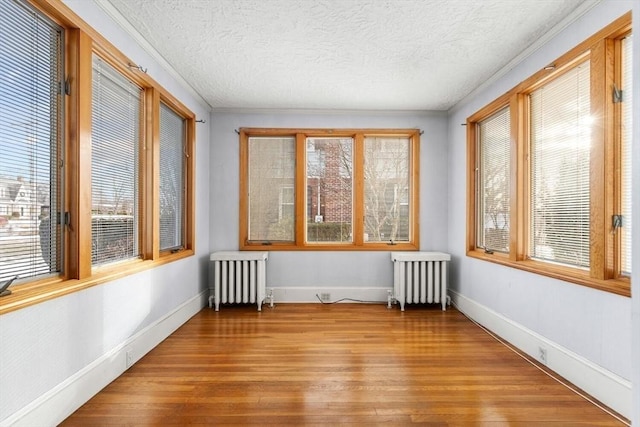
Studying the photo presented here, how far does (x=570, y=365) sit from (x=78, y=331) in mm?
3385

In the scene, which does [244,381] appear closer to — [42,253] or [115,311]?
[115,311]

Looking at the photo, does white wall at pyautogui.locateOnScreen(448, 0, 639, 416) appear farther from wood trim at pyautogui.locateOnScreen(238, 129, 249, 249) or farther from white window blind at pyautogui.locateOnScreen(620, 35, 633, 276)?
wood trim at pyautogui.locateOnScreen(238, 129, 249, 249)

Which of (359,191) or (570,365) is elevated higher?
(359,191)

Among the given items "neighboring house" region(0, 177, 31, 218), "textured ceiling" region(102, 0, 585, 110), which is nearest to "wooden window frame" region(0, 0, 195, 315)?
"neighboring house" region(0, 177, 31, 218)

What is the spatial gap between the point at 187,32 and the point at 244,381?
2.76 meters

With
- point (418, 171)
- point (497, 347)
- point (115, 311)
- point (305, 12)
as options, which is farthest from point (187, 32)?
point (497, 347)

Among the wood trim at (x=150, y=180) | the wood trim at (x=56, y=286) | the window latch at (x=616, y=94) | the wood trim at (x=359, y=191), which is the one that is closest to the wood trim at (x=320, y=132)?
the wood trim at (x=359, y=191)

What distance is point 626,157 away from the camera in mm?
2303

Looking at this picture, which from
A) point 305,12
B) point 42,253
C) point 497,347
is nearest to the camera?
point 42,253

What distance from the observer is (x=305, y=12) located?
8.48 feet

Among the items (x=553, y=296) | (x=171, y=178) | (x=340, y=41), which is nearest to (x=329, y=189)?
(x=171, y=178)

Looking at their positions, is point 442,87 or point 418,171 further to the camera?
point 418,171

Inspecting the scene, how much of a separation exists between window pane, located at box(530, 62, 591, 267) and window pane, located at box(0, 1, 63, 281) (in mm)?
3576

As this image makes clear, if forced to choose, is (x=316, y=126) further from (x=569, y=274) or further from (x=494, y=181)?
(x=569, y=274)
